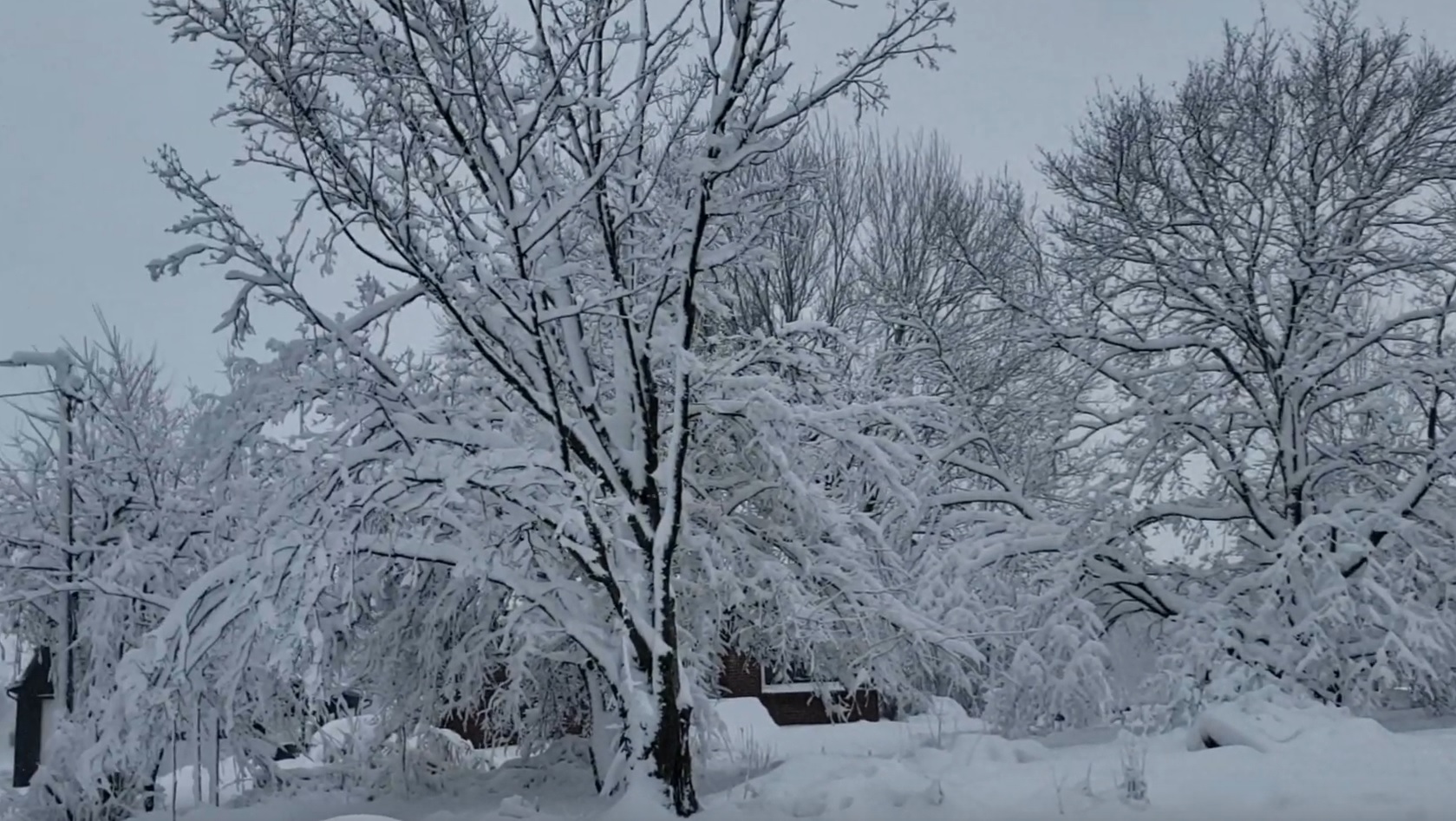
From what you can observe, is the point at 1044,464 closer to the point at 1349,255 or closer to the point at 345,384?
the point at 1349,255

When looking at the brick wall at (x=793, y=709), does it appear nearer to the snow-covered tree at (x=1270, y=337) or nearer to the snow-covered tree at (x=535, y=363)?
the snow-covered tree at (x=1270, y=337)

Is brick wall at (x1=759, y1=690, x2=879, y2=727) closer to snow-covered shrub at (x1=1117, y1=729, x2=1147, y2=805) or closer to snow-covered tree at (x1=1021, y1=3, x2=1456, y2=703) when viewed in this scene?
snow-covered tree at (x1=1021, y1=3, x2=1456, y2=703)

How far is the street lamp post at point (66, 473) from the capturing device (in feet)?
40.3

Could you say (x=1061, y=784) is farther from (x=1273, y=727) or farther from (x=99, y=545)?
(x=99, y=545)

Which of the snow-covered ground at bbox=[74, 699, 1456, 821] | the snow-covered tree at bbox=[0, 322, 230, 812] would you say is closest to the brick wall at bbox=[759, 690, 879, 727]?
the snow-covered tree at bbox=[0, 322, 230, 812]

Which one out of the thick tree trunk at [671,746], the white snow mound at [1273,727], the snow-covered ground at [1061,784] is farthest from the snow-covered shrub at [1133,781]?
the thick tree trunk at [671,746]

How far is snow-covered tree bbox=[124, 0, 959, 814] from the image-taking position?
717 centimetres

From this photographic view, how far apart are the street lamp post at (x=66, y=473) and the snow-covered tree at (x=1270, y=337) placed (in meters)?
10.7

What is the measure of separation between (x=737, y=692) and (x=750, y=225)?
17.5m

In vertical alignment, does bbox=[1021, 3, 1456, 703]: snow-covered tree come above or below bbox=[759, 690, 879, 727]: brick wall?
above

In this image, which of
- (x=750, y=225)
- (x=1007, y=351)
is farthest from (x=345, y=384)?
(x=1007, y=351)

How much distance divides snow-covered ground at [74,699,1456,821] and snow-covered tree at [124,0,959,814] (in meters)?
0.88

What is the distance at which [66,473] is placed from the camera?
12.4 m

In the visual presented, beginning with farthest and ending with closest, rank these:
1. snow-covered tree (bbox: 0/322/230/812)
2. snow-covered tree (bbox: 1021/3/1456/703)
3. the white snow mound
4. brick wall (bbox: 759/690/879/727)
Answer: brick wall (bbox: 759/690/879/727)
snow-covered tree (bbox: 1021/3/1456/703)
snow-covered tree (bbox: 0/322/230/812)
the white snow mound
